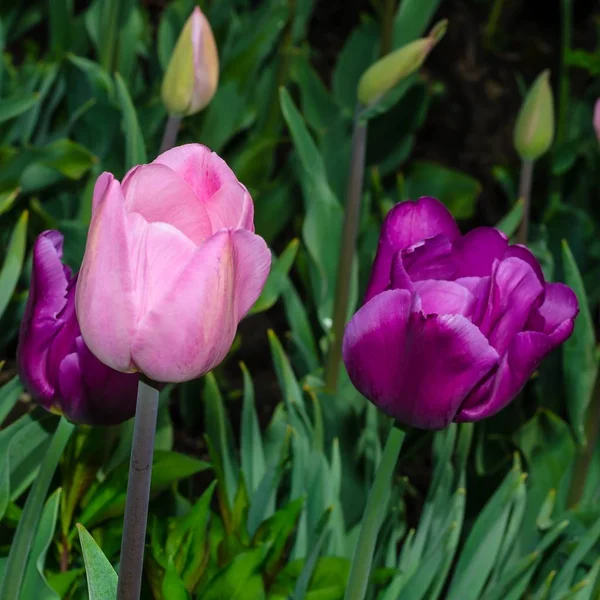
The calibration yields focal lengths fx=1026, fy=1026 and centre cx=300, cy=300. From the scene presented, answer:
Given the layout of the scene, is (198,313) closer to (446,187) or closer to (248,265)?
(248,265)

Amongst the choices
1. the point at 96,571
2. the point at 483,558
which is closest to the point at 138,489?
the point at 96,571

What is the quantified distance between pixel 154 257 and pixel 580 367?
687mm

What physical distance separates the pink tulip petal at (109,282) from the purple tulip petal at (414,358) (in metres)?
0.16

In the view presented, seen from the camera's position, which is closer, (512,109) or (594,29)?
(512,109)

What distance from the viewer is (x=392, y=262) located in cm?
61

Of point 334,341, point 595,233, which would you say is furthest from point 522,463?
point 595,233

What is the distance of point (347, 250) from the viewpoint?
1158 mm

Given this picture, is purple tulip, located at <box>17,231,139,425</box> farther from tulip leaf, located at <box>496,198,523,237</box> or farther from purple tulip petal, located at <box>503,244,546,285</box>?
tulip leaf, located at <box>496,198,523,237</box>

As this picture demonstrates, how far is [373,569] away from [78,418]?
365 millimetres

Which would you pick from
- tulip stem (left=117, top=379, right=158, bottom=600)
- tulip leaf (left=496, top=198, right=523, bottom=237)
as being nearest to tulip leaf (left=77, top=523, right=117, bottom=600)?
tulip stem (left=117, top=379, right=158, bottom=600)

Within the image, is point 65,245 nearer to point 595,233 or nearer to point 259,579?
point 259,579

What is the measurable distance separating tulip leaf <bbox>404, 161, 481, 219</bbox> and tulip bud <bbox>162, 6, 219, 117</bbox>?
1.78ft

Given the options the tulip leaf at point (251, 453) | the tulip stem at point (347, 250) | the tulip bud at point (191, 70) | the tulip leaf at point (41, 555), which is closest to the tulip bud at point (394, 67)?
the tulip stem at point (347, 250)

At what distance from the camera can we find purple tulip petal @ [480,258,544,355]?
602 millimetres
